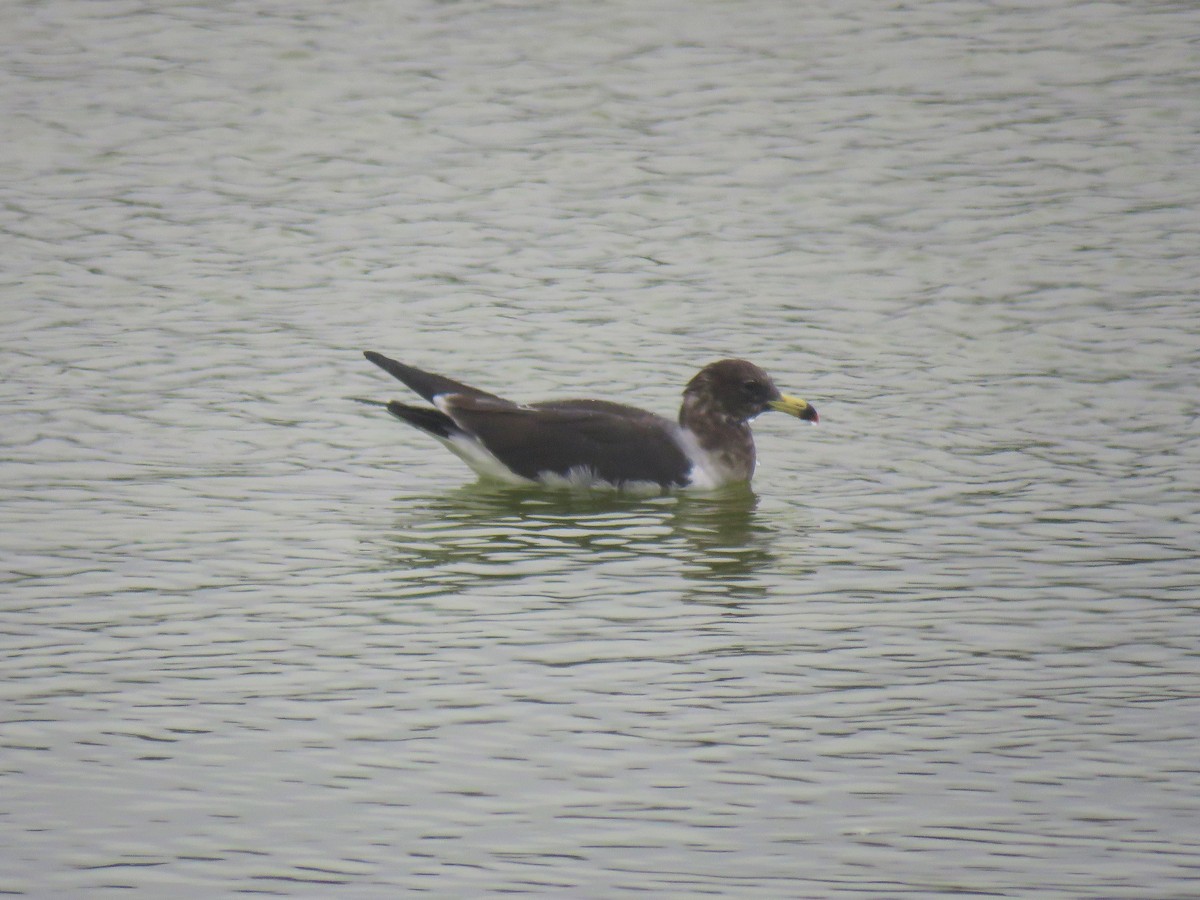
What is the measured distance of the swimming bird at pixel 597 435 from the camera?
12.1 metres

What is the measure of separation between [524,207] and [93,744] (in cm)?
945

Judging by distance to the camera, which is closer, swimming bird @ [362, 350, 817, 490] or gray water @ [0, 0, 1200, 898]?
gray water @ [0, 0, 1200, 898]

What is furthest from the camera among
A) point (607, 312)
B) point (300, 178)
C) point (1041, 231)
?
point (300, 178)

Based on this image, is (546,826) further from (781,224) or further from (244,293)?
(781,224)

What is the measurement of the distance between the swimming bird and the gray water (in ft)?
0.59

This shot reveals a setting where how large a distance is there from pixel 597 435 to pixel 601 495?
352 mm

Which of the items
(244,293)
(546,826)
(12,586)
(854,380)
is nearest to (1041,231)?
(854,380)

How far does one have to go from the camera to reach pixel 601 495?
12203 mm

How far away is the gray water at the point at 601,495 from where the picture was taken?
7457 mm

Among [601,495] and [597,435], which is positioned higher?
[597,435]

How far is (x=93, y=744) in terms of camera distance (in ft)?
26.4

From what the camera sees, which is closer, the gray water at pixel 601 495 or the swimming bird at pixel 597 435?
the gray water at pixel 601 495

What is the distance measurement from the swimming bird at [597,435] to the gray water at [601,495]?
0.18 meters

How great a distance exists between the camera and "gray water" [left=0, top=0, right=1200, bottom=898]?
7.46 meters
